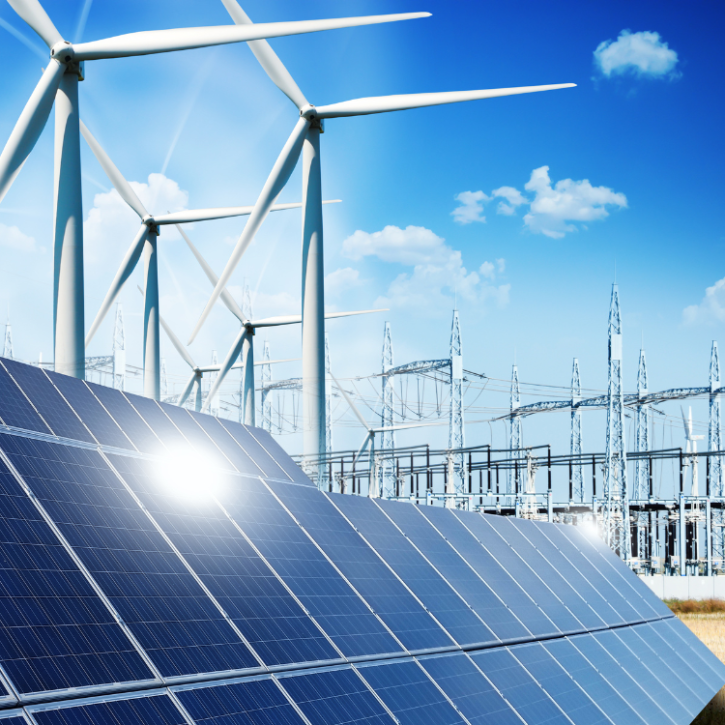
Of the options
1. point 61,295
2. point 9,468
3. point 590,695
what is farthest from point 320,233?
point 9,468

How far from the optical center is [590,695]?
53.8ft

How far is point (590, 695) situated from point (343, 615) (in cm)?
628

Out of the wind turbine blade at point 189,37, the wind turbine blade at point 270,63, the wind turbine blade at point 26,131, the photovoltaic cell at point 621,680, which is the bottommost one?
the photovoltaic cell at point 621,680

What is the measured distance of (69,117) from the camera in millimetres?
24828

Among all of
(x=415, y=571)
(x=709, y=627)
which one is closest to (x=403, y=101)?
(x=415, y=571)

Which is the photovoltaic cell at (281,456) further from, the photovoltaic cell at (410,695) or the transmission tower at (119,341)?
the transmission tower at (119,341)

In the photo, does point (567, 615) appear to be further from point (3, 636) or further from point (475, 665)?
point (3, 636)

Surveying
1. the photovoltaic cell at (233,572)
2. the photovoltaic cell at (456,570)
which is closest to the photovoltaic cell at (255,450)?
the photovoltaic cell at (456,570)

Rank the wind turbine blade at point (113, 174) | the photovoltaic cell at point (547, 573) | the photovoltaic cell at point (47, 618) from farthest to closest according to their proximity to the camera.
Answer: the wind turbine blade at point (113, 174)
the photovoltaic cell at point (547, 573)
the photovoltaic cell at point (47, 618)

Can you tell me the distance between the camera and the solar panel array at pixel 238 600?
332 inches

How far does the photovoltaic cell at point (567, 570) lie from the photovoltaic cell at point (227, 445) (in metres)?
10.6

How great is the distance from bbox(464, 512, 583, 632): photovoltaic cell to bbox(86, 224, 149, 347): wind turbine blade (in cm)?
1581

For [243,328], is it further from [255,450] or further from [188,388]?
[255,450]

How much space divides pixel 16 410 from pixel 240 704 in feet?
16.0
